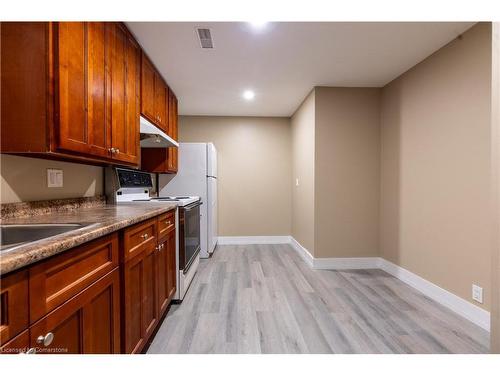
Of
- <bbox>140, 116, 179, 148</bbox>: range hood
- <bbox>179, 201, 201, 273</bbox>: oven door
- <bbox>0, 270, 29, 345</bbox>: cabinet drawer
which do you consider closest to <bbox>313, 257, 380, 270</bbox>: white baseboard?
<bbox>179, 201, 201, 273</bbox>: oven door

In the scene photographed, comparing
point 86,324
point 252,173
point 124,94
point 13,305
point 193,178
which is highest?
point 124,94

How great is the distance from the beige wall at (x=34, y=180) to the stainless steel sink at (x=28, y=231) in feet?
0.84

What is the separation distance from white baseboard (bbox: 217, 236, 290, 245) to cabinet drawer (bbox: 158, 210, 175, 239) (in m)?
2.43

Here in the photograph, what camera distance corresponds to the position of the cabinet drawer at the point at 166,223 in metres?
1.83

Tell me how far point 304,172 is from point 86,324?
323 cm

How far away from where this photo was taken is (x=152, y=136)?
265 cm

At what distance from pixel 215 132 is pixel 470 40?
348cm

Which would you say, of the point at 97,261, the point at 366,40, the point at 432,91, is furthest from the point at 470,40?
the point at 97,261

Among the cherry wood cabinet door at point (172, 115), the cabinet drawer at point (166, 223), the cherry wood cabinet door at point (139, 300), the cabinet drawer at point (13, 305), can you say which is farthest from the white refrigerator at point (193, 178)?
the cabinet drawer at point (13, 305)

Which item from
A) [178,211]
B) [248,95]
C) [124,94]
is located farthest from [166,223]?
[248,95]

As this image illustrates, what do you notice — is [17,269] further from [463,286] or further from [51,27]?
[463,286]

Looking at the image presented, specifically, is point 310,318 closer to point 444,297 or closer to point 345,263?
point 444,297

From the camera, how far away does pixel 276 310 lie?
213cm

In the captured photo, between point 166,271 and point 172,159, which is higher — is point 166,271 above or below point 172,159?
below
